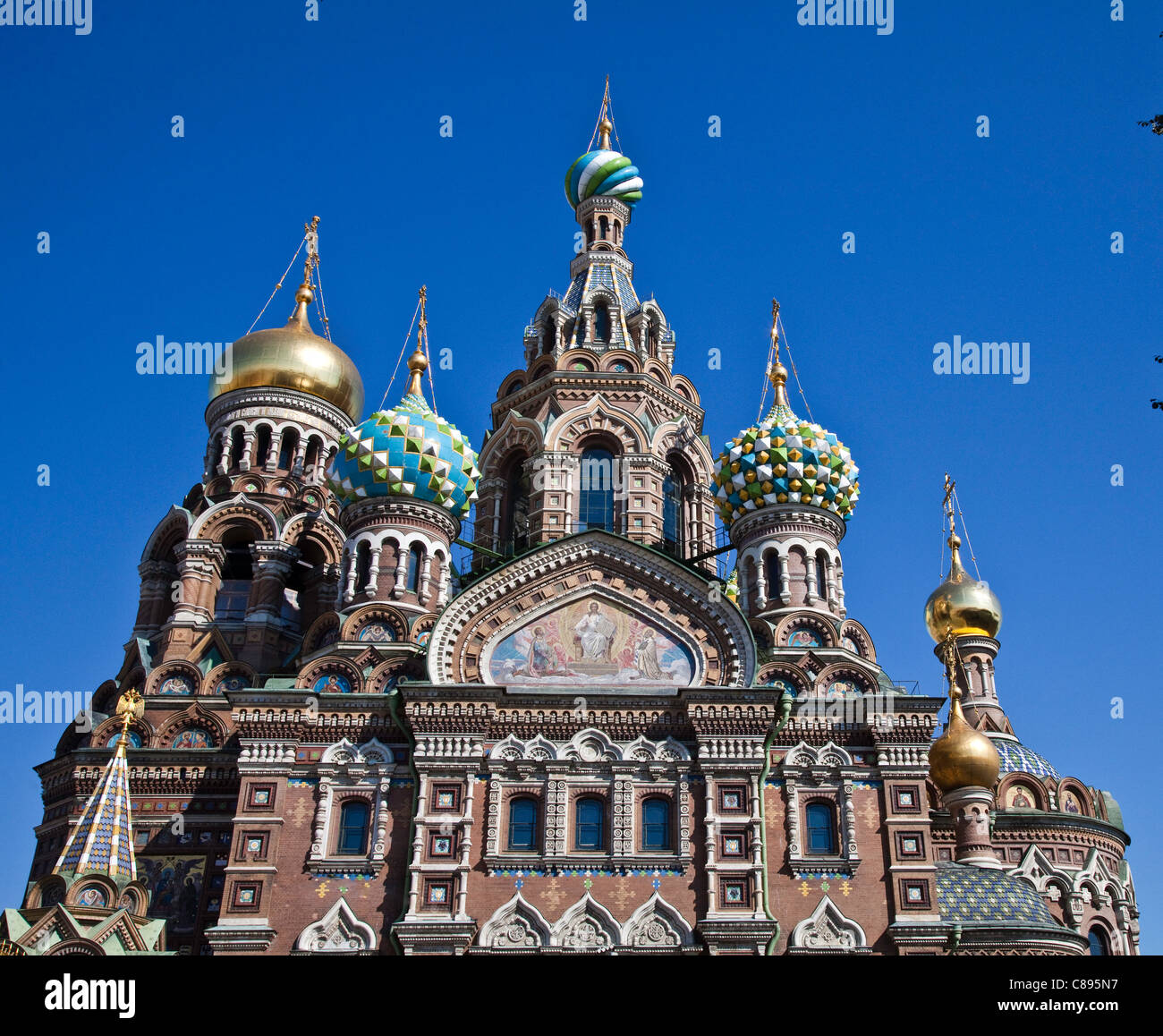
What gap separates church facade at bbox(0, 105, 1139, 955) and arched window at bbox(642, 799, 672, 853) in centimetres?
4

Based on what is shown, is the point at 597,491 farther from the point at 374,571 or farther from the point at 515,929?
the point at 515,929

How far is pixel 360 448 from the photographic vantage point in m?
22.8

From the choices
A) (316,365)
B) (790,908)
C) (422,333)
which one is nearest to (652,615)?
(790,908)

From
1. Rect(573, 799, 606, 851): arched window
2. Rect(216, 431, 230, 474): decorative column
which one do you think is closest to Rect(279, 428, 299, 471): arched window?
Rect(216, 431, 230, 474): decorative column

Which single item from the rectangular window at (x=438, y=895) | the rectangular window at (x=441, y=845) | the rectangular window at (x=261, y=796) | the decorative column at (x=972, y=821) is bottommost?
the rectangular window at (x=438, y=895)

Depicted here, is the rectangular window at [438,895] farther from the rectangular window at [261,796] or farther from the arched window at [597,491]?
the arched window at [597,491]

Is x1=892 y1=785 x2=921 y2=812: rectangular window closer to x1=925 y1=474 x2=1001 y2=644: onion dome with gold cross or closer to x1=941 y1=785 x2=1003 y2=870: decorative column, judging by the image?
x1=941 y1=785 x2=1003 y2=870: decorative column

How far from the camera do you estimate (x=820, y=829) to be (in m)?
18.7

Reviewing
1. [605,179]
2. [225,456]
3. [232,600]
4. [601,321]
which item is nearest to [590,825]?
[232,600]

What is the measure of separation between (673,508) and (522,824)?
8854 millimetres

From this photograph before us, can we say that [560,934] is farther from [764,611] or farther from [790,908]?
[764,611]

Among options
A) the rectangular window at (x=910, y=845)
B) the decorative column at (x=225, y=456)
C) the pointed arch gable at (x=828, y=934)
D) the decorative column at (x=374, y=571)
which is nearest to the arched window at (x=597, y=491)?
the decorative column at (x=374, y=571)

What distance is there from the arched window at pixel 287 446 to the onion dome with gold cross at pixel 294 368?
107cm

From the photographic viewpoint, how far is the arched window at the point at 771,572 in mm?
22875
